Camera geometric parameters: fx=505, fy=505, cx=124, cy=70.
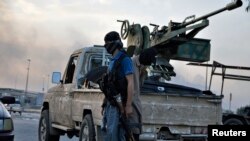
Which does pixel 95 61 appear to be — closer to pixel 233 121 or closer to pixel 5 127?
pixel 5 127

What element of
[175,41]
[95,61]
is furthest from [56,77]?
[175,41]

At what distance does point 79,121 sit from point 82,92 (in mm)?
578

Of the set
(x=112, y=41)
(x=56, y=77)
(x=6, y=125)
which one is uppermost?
(x=112, y=41)

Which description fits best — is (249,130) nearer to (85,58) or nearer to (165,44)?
(85,58)

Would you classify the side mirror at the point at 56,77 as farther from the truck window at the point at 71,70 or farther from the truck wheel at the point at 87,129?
the truck wheel at the point at 87,129

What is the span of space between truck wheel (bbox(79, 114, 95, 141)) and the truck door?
1.00m

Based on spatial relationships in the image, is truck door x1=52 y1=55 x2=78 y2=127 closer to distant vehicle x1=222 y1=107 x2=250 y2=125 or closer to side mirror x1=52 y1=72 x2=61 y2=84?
side mirror x1=52 y1=72 x2=61 y2=84

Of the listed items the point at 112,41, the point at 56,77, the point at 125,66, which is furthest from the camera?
the point at 56,77

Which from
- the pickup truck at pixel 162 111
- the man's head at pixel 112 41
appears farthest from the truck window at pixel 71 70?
the man's head at pixel 112 41

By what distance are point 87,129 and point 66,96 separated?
1739 mm

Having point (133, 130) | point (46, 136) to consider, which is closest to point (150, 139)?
point (133, 130)

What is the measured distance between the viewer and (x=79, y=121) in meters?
9.78

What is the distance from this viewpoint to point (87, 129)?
9141mm

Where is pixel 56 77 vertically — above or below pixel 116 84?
above
